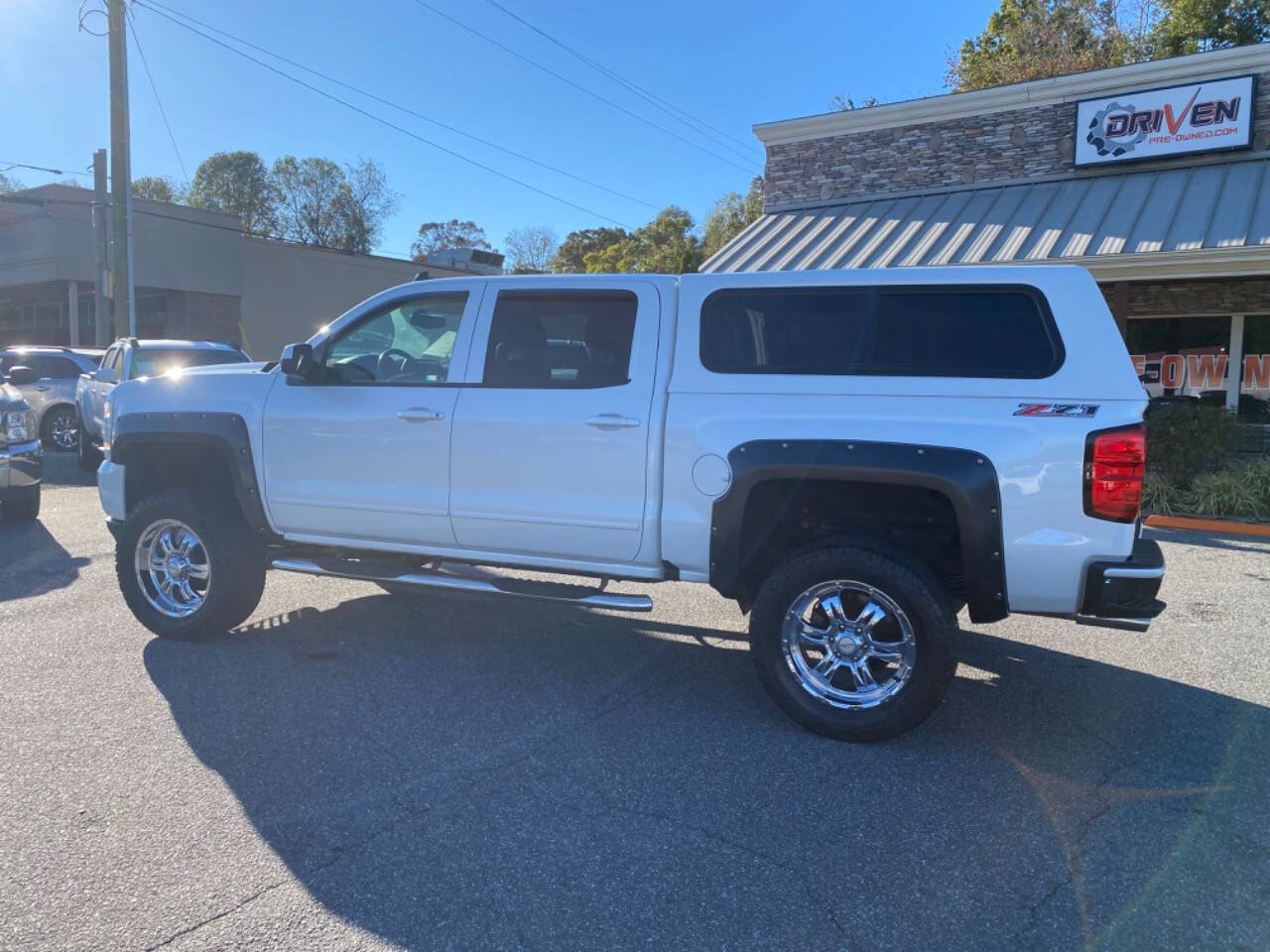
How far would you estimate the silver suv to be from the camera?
47.8ft

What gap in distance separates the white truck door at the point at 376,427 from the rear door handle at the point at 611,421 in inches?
34.0

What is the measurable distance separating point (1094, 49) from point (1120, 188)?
14346 millimetres

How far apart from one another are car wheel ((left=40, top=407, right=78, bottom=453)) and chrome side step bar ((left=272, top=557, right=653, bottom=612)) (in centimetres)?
1210

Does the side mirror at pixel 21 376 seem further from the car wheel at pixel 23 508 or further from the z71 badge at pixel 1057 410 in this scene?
the z71 badge at pixel 1057 410

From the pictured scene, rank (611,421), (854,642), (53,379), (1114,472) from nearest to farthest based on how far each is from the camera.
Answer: (1114,472)
(854,642)
(611,421)
(53,379)

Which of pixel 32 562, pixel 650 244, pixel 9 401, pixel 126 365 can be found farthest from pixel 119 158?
pixel 650 244

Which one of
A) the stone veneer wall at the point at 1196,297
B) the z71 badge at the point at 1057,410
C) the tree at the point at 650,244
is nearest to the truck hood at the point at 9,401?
the z71 badge at the point at 1057,410

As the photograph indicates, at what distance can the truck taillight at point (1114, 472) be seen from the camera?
3.75 metres

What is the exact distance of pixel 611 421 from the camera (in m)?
4.57

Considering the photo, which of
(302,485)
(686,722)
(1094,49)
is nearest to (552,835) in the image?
(686,722)

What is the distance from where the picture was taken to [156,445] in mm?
5609

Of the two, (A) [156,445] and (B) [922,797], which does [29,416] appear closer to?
(A) [156,445]

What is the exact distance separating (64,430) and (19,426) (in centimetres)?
732

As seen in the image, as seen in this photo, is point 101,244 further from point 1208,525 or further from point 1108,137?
point 1208,525
